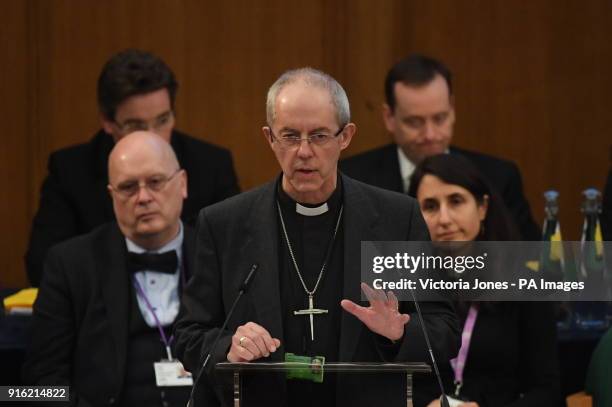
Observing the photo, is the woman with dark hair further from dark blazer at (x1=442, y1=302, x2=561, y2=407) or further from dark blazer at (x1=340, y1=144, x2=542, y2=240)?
dark blazer at (x1=340, y1=144, x2=542, y2=240)

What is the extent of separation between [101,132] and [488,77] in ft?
6.81

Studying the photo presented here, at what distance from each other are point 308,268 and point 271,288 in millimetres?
145

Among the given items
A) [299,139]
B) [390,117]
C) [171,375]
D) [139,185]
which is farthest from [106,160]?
[299,139]

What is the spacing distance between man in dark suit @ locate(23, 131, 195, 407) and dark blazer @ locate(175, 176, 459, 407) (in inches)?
34.2

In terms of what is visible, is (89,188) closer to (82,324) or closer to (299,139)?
(82,324)

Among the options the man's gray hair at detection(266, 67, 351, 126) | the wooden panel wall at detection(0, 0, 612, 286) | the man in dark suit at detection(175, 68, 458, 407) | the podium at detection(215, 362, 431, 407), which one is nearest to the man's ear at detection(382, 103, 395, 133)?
the wooden panel wall at detection(0, 0, 612, 286)

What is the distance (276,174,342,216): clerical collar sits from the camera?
9.59ft

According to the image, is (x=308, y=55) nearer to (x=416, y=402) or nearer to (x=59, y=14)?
(x=59, y=14)

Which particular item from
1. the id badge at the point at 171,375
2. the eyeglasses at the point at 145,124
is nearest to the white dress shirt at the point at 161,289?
the id badge at the point at 171,375

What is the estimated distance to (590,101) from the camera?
591 cm

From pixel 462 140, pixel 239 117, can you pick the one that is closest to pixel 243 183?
pixel 239 117

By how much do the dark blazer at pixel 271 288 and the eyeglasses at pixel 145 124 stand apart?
1550 mm

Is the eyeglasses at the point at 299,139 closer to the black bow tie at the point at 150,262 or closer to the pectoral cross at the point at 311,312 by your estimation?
the pectoral cross at the point at 311,312

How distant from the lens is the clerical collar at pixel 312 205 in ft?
9.59
